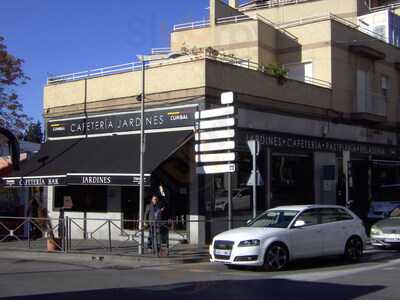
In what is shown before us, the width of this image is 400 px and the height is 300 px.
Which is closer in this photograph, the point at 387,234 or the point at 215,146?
the point at 215,146

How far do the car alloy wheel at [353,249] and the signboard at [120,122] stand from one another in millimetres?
6671

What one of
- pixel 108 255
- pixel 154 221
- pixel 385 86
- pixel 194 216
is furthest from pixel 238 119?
pixel 385 86

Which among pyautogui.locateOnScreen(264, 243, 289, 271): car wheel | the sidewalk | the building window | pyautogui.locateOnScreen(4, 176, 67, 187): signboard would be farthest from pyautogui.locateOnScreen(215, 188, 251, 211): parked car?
the building window

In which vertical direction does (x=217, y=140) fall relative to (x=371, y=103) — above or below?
below

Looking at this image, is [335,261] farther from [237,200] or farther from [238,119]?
[238,119]

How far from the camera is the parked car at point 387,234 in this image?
18328 millimetres

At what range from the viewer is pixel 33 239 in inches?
855

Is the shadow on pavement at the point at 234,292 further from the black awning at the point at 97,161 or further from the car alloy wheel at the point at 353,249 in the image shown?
the black awning at the point at 97,161

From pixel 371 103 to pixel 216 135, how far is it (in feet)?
41.3

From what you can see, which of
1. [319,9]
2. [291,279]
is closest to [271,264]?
[291,279]

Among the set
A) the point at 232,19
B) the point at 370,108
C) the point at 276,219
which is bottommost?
the point at 276,219

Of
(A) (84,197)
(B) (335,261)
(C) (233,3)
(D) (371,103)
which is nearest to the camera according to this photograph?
(B) (335,261)

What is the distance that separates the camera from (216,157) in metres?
18.0

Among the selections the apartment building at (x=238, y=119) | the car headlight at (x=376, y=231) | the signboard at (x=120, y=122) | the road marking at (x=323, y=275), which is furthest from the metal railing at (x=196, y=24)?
the road marking at (x=323, y=275)
